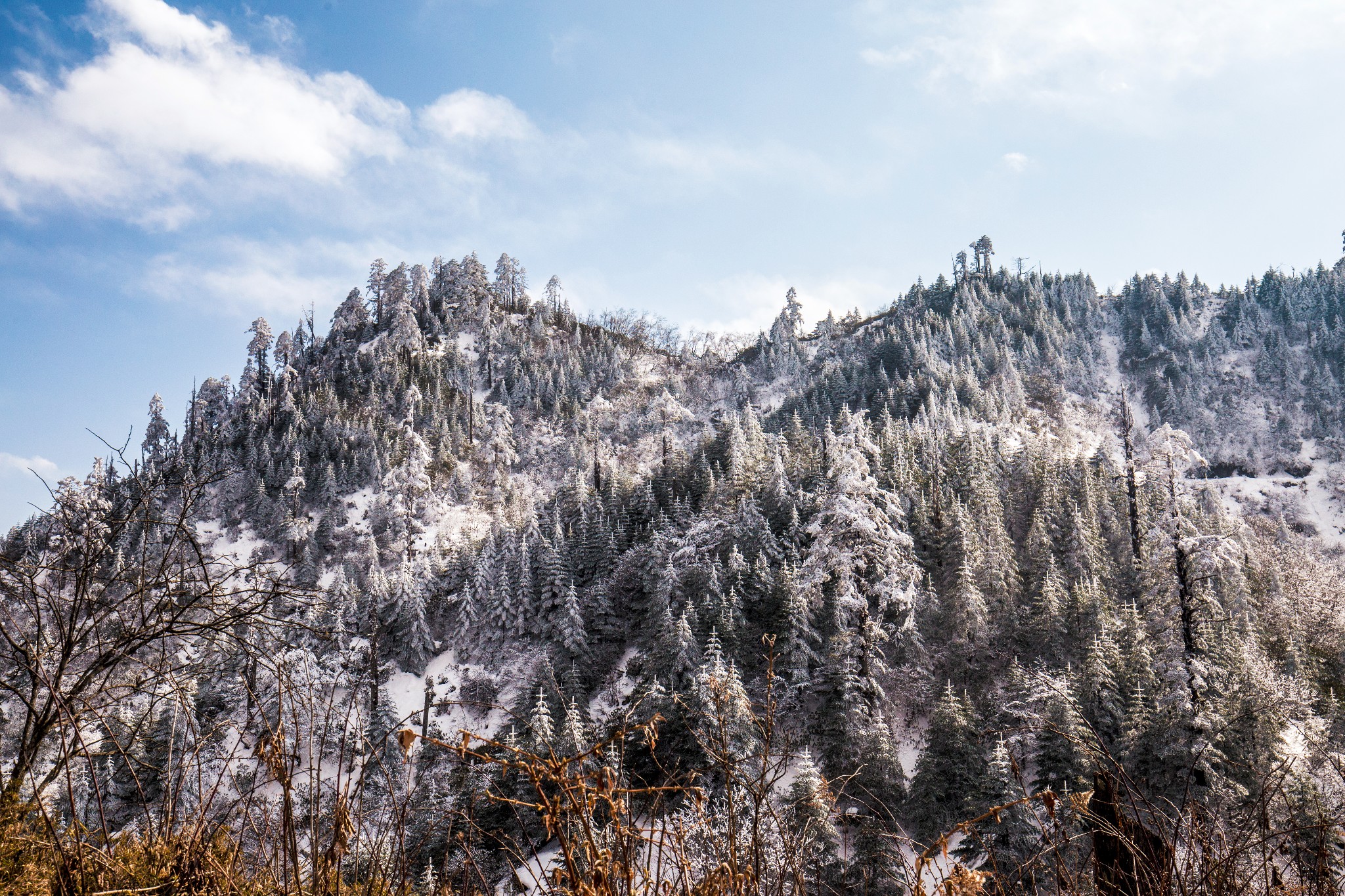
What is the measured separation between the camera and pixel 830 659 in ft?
86.5

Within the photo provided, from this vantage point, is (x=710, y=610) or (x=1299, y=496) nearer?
(x=710, y=610)

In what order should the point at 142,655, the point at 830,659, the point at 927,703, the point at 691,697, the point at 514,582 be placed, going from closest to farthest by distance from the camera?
the point at 142,655 < the point at 691,697 < the point at 830,659 < the point at 927,703 < the point at 514,582

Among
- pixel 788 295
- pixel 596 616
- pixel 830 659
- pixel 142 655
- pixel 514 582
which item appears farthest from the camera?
pixel 788 295

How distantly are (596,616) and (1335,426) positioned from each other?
8577 centimetres

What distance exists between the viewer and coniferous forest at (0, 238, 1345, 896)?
8.14 ft

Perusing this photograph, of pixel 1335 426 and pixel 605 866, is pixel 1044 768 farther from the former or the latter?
pixel 1335 426

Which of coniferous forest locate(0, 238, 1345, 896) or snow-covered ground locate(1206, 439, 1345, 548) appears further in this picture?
snow-covered ground locate(1206, 439, 1345, 548)

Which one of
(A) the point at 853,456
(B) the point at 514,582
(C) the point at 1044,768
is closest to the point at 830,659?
(C) the point at 1044,768

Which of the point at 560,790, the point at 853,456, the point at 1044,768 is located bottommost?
the point at 1044,768

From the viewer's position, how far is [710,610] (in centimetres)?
3359

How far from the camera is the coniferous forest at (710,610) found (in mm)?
2482

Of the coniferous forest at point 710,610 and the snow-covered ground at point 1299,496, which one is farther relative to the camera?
the snow-covered ground at point 1299,496

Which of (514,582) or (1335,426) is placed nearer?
(514,582)

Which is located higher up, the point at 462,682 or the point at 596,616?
the point at 596,616
